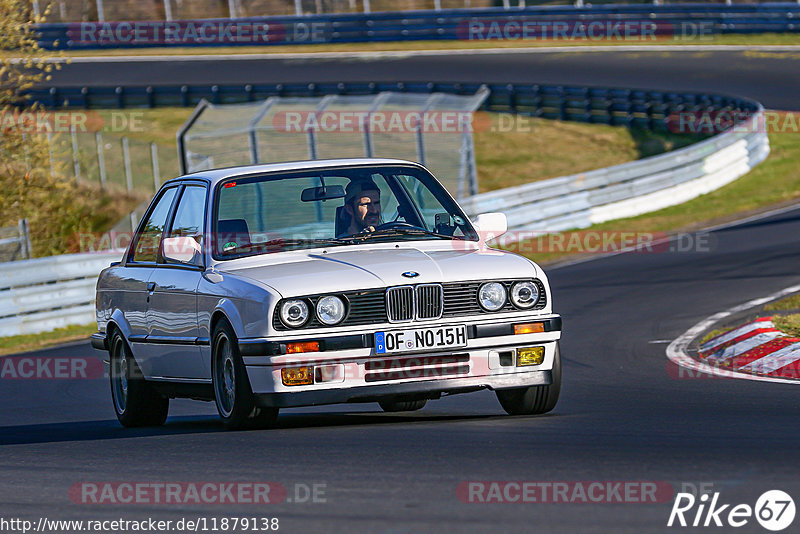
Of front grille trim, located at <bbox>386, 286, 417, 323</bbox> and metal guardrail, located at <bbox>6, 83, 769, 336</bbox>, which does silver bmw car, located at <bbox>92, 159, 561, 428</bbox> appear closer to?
front grille trim, located at <bbox>386, 286, 417, 323</bbox>

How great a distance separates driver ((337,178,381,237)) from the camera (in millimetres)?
8602

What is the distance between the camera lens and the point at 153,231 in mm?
9711

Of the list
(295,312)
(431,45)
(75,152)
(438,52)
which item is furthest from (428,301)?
(431,45)

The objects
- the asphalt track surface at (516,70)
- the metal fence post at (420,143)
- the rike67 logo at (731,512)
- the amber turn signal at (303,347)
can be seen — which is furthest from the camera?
the asphalt track surface at (516,70)

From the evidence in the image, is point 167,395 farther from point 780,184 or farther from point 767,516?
point 780,184

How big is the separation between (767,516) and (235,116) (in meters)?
22.6

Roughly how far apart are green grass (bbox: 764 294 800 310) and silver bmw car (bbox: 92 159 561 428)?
199 inches

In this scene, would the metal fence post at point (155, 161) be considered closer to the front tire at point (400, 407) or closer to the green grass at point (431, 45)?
the front tire at point (400, 407)

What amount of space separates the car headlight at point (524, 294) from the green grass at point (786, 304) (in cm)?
586

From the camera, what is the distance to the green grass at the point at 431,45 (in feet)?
145

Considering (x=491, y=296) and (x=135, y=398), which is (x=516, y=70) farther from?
(x=491, y=296)

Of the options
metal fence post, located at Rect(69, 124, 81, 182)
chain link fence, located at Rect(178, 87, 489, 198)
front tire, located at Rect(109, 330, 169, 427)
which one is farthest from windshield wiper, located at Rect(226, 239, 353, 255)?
metal fence post, located at Rect(69, 124, 81, 182)

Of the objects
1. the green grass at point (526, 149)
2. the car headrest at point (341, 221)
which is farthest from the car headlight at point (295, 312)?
the green grass at point (526, 149)

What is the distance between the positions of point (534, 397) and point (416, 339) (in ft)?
3.26
